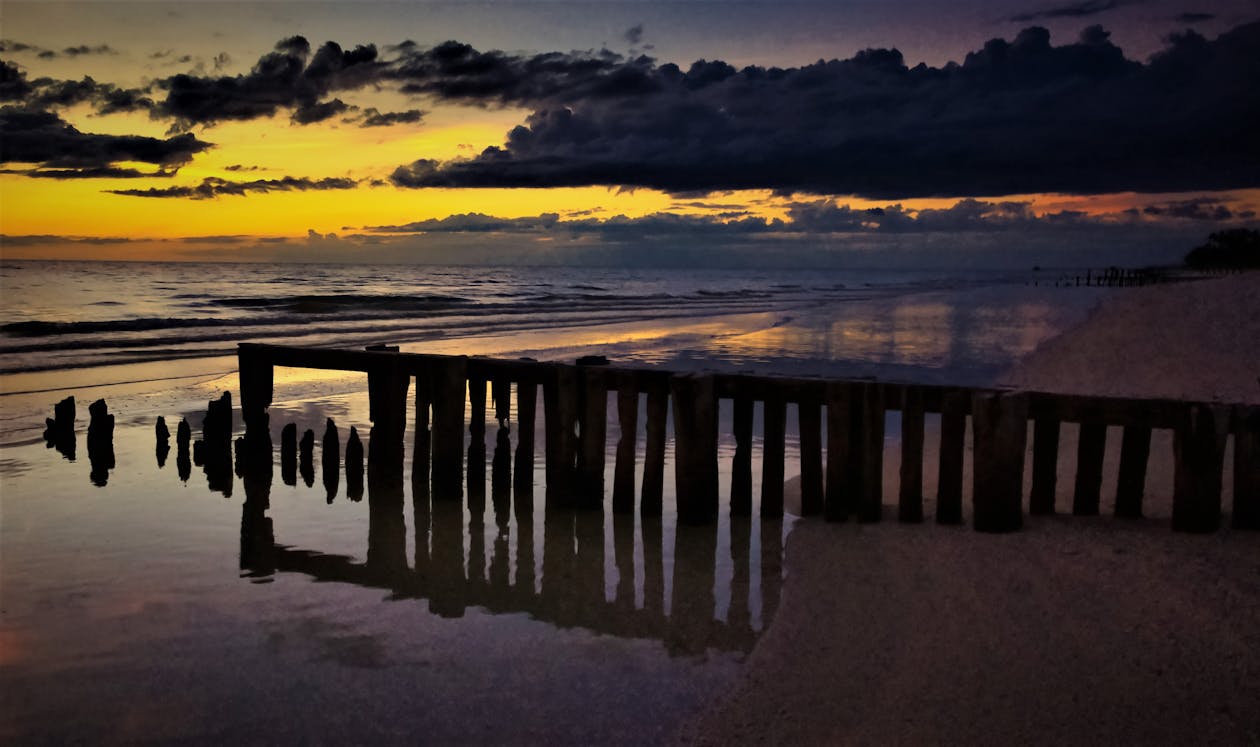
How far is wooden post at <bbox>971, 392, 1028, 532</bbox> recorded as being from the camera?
295 inches

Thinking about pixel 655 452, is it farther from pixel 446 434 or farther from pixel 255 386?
pixel 255 386

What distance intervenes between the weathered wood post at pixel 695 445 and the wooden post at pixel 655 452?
0.14 metres

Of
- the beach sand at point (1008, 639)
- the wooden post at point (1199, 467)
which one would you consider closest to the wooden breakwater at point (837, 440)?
the wooden post at point (1199, 467)

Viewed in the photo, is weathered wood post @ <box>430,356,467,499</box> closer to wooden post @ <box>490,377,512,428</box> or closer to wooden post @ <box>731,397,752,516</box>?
wooden post @ <box>490,377,512,428</box>

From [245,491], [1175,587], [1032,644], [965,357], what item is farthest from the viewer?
[965,357]

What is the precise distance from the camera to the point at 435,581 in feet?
23.8

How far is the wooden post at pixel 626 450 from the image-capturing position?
851 centimetres

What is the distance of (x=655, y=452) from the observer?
8.53 meters

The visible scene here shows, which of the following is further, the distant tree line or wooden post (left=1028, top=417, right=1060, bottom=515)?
the distant tree line

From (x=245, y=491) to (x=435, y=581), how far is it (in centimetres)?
399

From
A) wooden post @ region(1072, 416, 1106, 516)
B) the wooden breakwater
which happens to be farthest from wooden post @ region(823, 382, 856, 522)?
wooden post @ region(1072, 416, 1106, 516)

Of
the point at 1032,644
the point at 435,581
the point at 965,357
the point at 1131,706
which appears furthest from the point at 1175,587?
the point at 965,357

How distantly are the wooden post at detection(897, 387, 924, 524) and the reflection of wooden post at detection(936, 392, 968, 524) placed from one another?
7.0 inches

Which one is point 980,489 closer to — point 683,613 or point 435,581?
point 683,613
